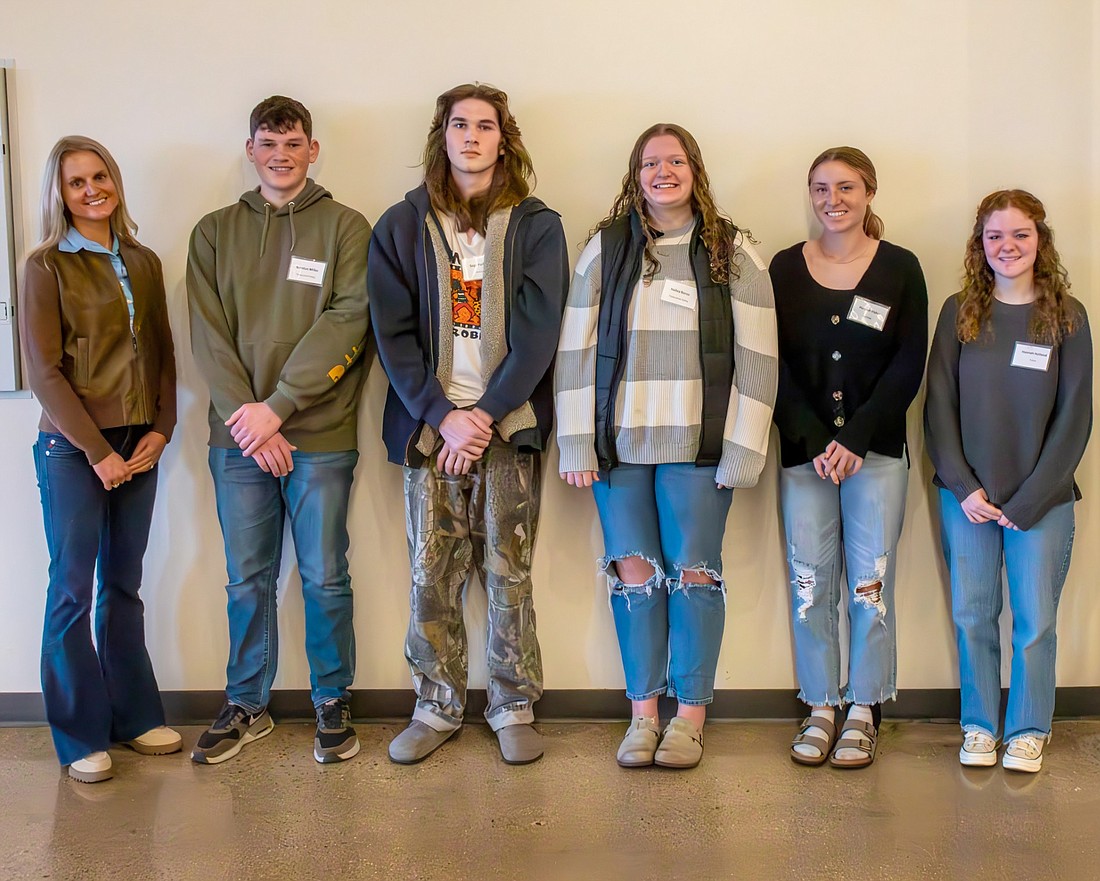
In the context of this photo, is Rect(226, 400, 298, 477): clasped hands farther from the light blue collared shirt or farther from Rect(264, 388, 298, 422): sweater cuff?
the light blue collared shirt

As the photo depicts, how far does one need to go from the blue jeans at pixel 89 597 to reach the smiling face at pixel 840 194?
2040 millimetres

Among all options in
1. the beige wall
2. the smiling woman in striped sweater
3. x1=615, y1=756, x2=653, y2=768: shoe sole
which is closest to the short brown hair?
the beige wall

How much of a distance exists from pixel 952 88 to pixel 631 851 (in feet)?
7.58

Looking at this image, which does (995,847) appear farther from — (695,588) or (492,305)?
(492,305)

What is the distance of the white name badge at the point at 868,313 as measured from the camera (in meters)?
2.40

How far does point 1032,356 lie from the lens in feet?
7.80

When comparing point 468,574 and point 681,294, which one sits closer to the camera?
point 681,294

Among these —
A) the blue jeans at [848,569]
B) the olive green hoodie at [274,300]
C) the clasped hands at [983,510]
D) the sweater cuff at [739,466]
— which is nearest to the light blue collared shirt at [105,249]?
the olive green hoodie at [274,300]

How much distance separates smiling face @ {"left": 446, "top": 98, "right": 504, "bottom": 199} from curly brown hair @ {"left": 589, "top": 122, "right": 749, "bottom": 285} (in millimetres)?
388

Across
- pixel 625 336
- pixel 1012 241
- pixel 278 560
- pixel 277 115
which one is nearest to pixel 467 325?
pixel 625 336

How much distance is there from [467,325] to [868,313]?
3.66 ft

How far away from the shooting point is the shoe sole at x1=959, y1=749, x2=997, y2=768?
2406 millimetres

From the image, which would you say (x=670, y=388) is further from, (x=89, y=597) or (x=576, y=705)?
(x=89, y=597)

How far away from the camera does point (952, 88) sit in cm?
260
